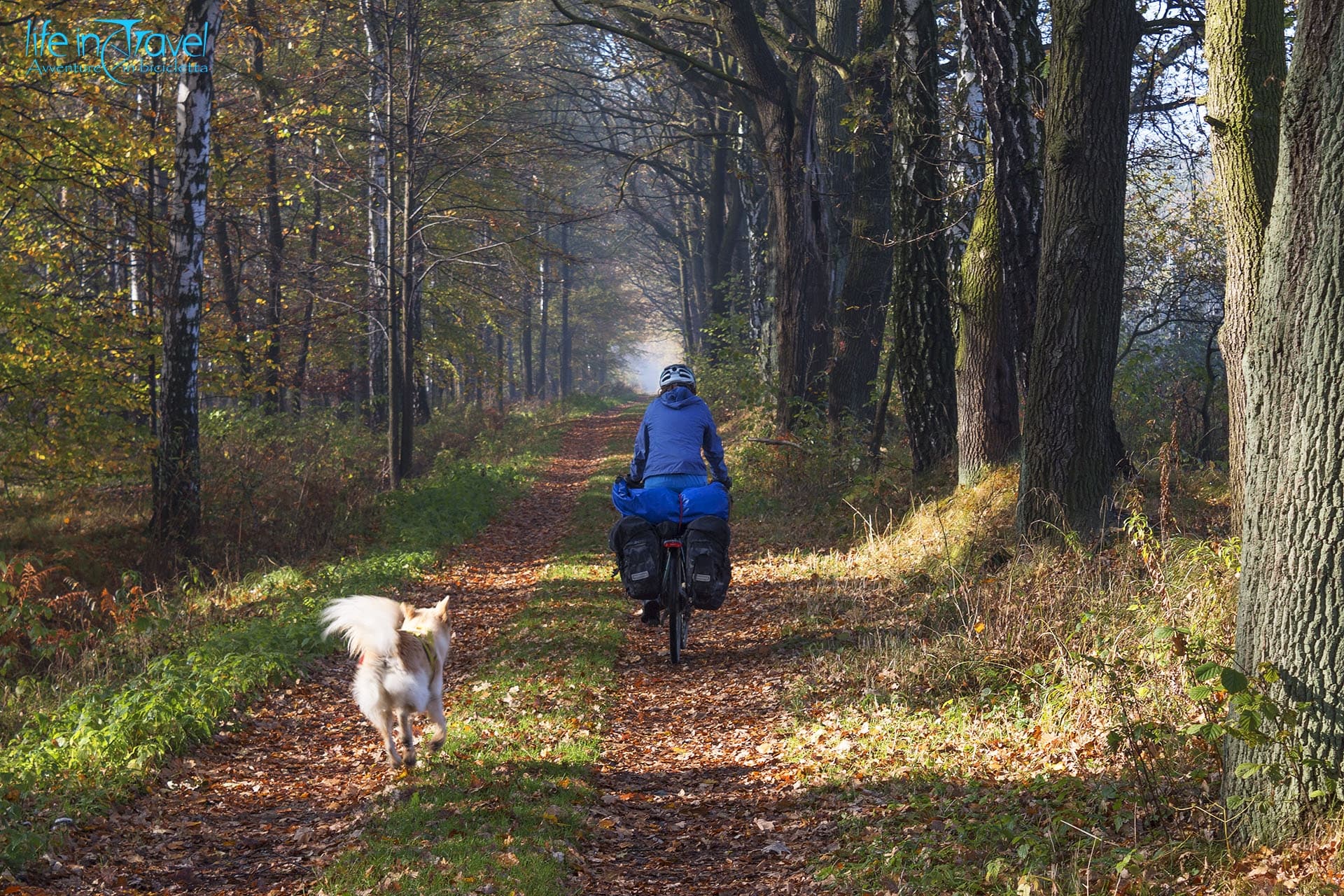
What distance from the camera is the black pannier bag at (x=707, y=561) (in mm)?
8250

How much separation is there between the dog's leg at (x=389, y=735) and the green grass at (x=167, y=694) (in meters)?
1.47

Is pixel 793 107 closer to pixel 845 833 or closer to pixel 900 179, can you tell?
pixel 900 179

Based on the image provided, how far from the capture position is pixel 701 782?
6.19m

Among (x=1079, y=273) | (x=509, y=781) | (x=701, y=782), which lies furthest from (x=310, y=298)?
(x=701, y=782)

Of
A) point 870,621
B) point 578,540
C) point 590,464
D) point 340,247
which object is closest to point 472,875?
point 870,621

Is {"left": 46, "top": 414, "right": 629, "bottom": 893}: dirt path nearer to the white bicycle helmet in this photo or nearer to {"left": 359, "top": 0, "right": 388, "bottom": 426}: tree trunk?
the white bicycle helmet

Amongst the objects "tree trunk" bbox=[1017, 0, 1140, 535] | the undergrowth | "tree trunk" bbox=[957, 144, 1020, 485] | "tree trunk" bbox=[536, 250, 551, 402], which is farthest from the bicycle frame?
"tree trunk" bbox=[536, 250, 551, 402]

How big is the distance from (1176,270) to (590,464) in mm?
13029

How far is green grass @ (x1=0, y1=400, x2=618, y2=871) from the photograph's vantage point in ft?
17.9

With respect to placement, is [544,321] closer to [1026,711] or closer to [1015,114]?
[1015,114]

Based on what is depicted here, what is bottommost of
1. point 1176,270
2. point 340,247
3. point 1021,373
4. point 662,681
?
point 662,681

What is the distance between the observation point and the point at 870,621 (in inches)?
350

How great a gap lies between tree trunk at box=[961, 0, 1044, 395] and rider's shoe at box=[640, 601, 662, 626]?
4.30 m

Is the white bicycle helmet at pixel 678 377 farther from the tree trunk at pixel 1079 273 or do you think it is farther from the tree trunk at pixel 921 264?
the tree trunk at pixel 921 264
